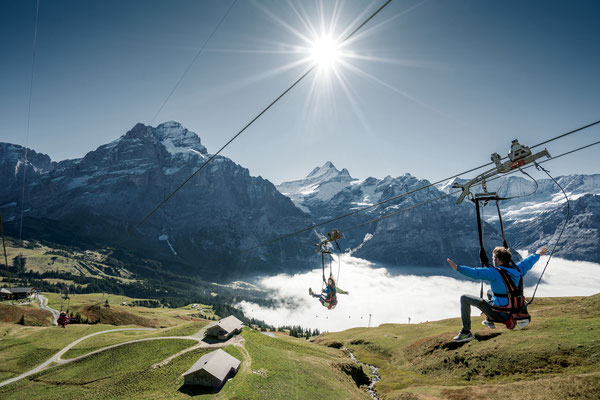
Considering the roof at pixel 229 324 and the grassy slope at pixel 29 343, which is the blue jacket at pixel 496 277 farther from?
the grassy slope at pixel 29 343

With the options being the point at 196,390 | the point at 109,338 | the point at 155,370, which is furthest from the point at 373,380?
the point at 109,338

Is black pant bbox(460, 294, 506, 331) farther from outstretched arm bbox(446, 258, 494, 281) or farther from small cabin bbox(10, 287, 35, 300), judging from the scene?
small cabin bbox(10, 287, 35, 300)

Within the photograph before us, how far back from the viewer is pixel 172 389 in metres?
45.3

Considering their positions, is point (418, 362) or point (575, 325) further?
point (418, 362)

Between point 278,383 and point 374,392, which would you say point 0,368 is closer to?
point 278,383

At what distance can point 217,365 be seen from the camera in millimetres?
48062

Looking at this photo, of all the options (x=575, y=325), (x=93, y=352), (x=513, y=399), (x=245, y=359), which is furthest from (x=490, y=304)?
(x=93, y=352)

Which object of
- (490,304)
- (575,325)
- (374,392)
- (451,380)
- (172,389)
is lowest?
(374,392)

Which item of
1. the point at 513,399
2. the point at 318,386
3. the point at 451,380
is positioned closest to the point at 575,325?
the point at 451,380

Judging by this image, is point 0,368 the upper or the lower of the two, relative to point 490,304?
lower

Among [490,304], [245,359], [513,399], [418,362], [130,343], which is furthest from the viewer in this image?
[418,362]

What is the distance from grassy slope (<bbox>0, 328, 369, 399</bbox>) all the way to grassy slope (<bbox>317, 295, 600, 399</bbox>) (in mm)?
17467

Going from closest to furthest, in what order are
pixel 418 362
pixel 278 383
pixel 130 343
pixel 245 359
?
pixel 278 383 < pixel 245 359 < pixel 130 343 < pixel 418 362

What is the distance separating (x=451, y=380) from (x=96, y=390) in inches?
2670
